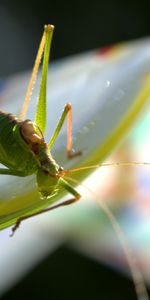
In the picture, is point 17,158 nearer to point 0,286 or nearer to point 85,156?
point 85,156

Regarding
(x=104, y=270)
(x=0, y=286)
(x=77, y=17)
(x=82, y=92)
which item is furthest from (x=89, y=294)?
(x=77, y=17)

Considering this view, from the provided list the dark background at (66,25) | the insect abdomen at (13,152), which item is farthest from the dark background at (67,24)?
the insect abdomen at (13,152)

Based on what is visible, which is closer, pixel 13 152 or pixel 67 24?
pixel 13 152

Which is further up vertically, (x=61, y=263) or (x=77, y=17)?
(x=77, y=17)

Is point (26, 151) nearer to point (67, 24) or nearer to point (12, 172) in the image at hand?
point (12, 172)

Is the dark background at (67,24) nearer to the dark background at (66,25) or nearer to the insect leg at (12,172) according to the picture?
the dark background at (66,25)

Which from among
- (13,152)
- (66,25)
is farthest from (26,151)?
(66,25)

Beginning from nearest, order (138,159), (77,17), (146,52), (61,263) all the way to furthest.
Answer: (146,52)
(138,159)
(61,263)
(77,17)

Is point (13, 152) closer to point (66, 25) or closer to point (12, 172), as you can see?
point (12, 172)
